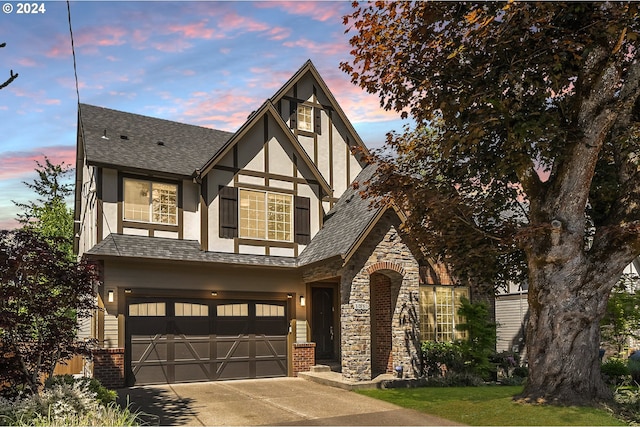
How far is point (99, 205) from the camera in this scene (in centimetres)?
1658

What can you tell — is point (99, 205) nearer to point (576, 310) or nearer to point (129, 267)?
point (129, 267)

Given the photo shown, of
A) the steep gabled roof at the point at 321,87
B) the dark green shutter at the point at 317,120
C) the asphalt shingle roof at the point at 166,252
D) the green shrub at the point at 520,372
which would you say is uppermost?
the steep gabled roof at the point at 321,87

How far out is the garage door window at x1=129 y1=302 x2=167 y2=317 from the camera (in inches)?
657

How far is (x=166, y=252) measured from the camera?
54.5 ft

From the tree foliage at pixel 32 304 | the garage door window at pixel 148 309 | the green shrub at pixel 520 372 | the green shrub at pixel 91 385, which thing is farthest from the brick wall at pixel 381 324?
the tree foliage at pixel 32 304

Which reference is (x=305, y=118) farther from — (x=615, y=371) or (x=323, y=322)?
(x=615, y=371)

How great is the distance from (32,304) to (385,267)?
381 inches

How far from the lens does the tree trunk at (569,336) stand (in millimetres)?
11445

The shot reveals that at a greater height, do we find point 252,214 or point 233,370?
point 252,214

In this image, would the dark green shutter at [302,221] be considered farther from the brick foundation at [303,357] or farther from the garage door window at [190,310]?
the garage door window at [190,310]

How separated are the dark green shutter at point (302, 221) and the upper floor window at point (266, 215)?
174 millimetres

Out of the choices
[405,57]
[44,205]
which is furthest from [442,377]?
[44,205]

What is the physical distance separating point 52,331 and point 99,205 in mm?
6434

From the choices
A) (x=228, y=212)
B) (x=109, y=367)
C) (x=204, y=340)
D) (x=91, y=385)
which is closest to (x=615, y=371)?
(x=204, y=340)
